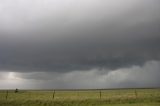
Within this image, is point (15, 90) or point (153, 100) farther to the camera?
point (15, 90)

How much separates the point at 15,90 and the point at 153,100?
43.9m

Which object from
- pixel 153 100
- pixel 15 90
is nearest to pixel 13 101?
pixel 153 100

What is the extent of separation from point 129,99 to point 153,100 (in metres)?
4.49

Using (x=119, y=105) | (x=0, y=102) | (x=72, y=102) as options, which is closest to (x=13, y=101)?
(x=0, y=102)

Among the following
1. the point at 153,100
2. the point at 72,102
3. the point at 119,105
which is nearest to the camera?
the point at 119,105

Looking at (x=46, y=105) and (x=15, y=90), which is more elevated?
(x=15, y=90)

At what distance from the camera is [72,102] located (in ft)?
136

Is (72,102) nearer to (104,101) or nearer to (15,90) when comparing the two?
(104,101)

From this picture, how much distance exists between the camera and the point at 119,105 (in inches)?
1524

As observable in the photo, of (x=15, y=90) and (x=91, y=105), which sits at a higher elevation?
(x=15, y=90)

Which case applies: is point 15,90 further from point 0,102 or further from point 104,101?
point 104,101

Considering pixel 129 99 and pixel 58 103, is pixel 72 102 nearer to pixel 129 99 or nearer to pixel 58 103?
pixel 58 103

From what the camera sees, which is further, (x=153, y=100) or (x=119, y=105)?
(x=153, y=100)

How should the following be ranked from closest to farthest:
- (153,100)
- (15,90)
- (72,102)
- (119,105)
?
1. (119,105)
2. (72,102)
3. (153,100)
4. (15,90)
